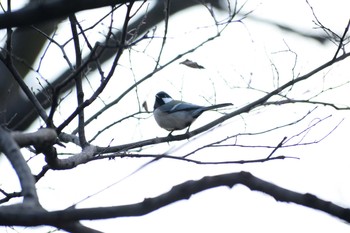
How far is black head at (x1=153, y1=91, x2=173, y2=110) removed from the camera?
7.28 metres

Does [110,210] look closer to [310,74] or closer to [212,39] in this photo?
[310,74]

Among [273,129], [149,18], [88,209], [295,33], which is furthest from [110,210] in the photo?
[295,33]

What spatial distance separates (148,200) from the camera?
55.9 inches

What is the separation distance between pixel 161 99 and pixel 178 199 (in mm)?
5999

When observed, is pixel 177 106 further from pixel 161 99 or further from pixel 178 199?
pixel 178 199

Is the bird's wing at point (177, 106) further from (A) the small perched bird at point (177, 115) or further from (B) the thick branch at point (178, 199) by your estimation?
(B) the thick branch at point (178, 199)

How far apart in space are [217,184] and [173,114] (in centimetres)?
505

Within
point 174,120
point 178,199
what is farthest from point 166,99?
point 178,199

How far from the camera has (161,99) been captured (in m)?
7.38

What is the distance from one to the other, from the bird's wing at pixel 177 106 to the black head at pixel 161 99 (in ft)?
1.23

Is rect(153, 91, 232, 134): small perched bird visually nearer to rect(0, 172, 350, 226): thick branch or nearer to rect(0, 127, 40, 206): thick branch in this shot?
rect(0, 127, 40, 206): thick branch

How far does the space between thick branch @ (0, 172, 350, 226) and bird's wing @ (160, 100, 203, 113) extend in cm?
482

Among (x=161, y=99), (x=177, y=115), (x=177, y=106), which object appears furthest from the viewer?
(x=161, y=99)

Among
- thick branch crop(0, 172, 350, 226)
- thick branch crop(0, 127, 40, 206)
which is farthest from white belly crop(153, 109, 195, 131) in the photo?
thick branch crop(0, 172, 350, 226)
